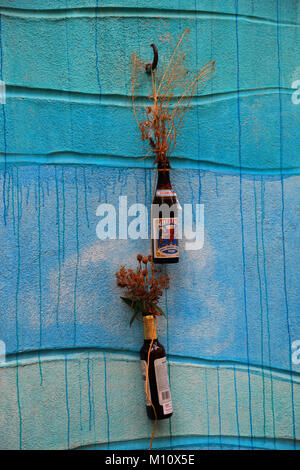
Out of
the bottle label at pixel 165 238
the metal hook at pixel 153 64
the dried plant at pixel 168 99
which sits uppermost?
the metal hook at pixel 153 64

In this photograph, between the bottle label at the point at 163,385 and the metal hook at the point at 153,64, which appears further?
the metal hook at the point at 153,64

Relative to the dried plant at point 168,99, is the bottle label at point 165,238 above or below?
below

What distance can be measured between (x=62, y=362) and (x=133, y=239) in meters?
0.67

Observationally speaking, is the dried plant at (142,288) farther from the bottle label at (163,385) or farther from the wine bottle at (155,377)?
the bottle label at (163,385)

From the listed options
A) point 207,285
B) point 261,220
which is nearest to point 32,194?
point 207,285

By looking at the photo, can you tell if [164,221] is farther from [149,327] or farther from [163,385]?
[163,385]

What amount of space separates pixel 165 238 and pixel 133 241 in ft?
0.72

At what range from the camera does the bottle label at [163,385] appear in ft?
7.41

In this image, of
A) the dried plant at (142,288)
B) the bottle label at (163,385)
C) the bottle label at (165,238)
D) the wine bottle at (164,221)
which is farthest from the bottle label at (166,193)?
the bottle label at (163,385)

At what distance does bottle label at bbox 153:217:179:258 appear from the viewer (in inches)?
89.4

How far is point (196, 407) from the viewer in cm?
241
